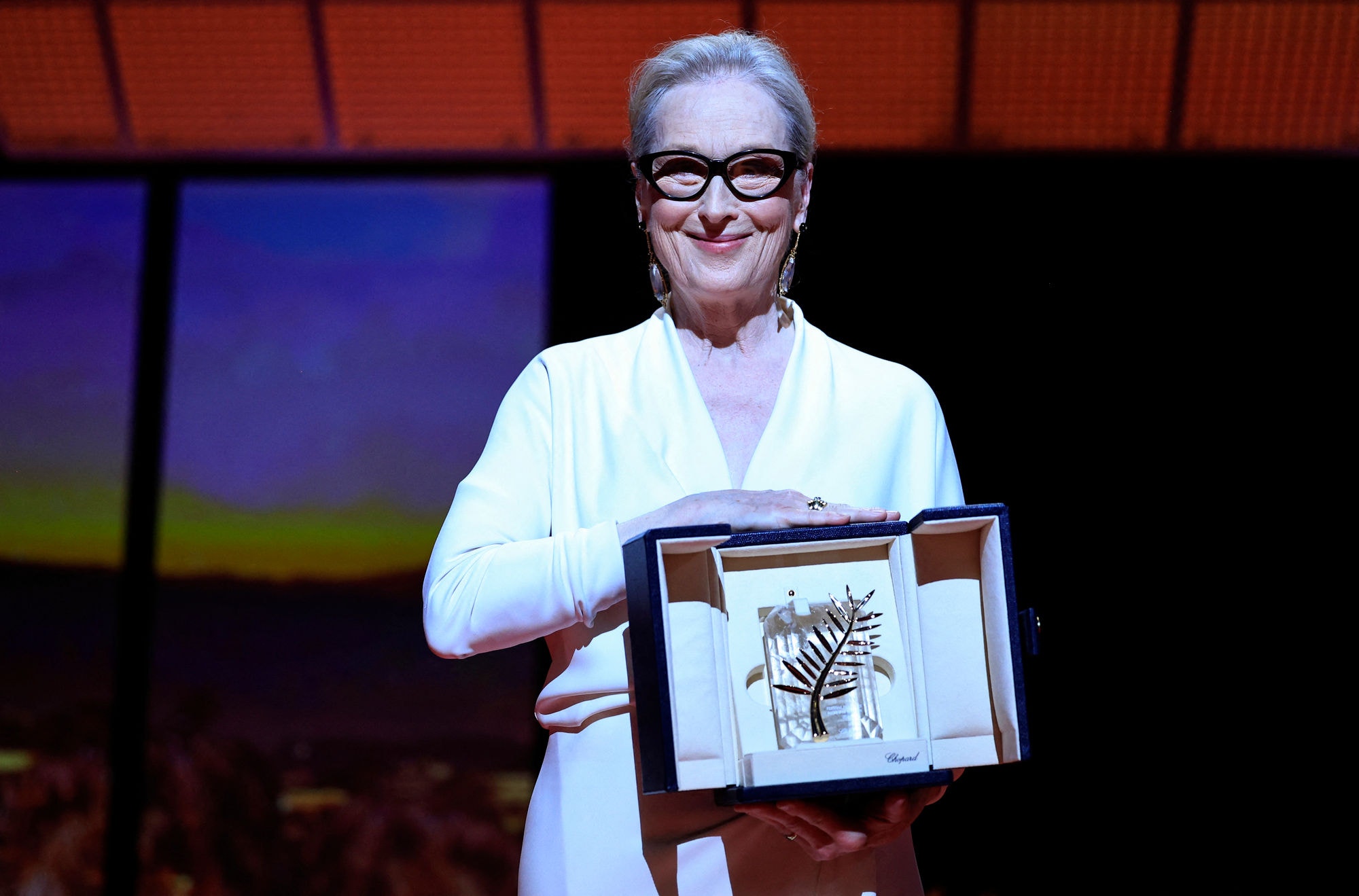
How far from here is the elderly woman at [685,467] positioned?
1.19 m

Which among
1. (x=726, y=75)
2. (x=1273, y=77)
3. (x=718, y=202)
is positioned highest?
(x=1273, y=77)

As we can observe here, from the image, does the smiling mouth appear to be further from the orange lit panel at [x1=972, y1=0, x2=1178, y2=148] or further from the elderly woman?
the orange lit panel at [x1=972, y1=0, x2=1178, y2=148]

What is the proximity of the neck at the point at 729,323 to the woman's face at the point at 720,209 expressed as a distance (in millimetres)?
27

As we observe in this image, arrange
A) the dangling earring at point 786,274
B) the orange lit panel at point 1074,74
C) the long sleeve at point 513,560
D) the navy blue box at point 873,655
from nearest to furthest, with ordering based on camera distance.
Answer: the navy blue box at point 873,655
the long sleeve at point 513,560
the dangling earring at point 786,274
the orange lit panel at point 1074,74

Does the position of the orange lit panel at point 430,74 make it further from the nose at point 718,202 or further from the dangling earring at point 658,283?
the nose at point 718,202

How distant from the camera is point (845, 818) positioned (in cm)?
112

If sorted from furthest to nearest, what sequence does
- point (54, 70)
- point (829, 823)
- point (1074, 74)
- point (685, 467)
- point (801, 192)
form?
1. point (54, 70)
2. point (1074, 74)
3. point (801, 192)
4. point (685, 467)
5. point (829, 823)

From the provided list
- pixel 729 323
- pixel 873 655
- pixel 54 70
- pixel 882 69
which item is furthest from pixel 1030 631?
pixel 54 70

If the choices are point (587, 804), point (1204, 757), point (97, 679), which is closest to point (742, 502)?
point (587, 804)

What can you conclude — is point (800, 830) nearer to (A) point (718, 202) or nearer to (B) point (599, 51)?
(A) point (718, 202)

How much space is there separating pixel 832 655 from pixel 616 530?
239mm

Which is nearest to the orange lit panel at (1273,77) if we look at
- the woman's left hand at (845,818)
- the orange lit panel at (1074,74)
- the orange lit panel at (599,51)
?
the orange lit panel at (1074,74)

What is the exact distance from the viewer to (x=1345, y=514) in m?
2.73

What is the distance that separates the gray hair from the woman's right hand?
0.47 metres
